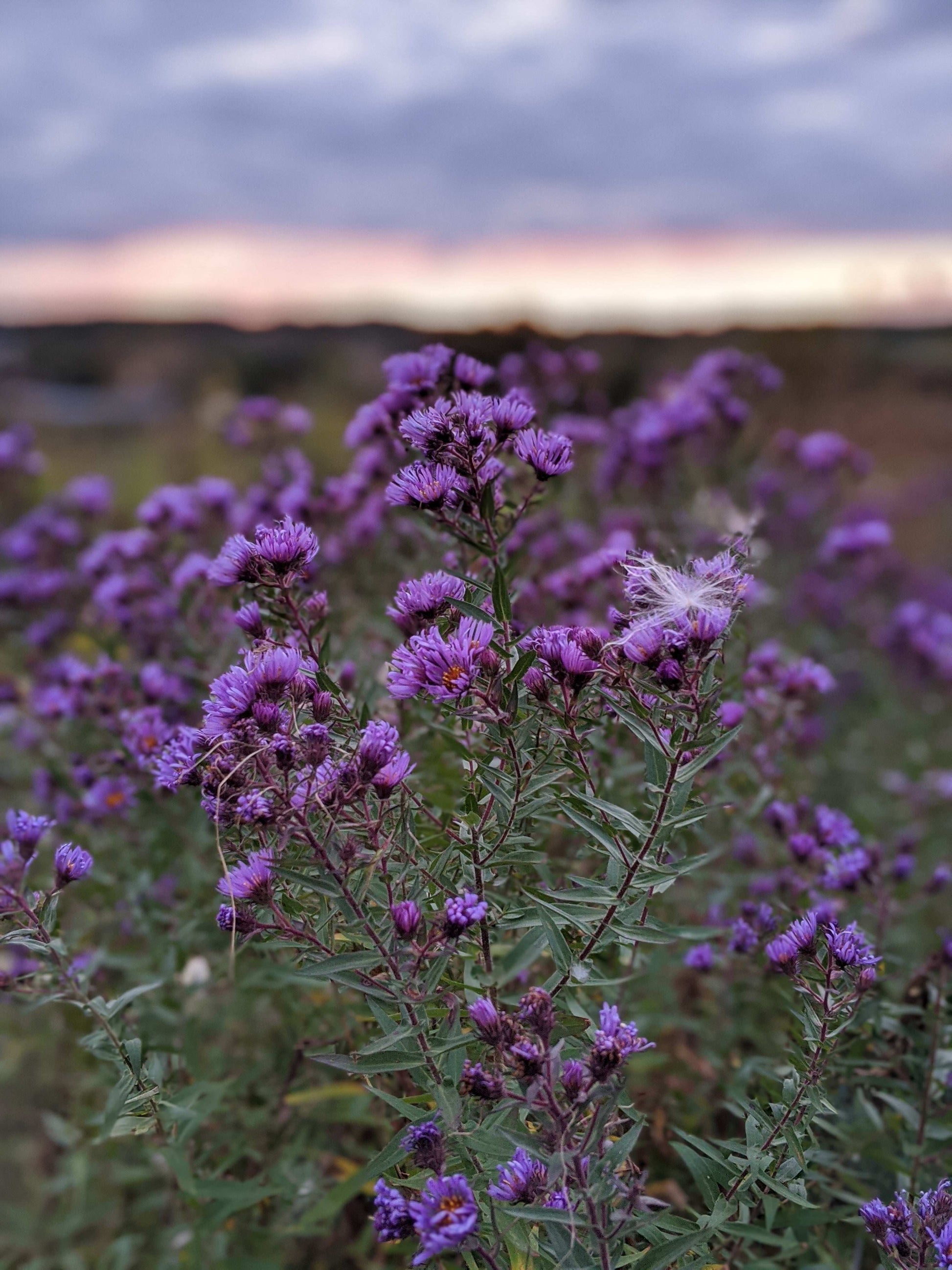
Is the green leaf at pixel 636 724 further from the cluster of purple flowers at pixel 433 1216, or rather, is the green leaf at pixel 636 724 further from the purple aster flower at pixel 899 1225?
the purple aster flower at pixel 899 1225

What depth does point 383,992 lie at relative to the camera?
144 cm

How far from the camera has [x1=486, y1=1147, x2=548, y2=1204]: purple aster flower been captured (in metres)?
1.32


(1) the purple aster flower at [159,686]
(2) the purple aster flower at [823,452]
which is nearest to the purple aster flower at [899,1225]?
(1) the purple aster flower at [159,686]

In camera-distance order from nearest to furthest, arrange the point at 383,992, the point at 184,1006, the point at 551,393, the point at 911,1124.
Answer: the point at 383,992 → the point at 911,1124 → the point at 184,1006 → the point at 551,393

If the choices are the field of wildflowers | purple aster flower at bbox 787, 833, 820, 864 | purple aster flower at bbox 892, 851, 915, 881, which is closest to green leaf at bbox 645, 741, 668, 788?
the field of wildflowers

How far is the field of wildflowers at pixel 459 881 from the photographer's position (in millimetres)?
1431

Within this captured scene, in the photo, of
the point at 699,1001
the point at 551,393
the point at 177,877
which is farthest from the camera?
the point at 551,393

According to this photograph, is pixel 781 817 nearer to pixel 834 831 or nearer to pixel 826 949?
pixel 834 831

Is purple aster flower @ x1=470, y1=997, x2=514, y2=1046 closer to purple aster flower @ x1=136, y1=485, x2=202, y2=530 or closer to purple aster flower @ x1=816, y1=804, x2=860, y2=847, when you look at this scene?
purple aster flower @ x1=816, y1=804, x2=860, y2=847

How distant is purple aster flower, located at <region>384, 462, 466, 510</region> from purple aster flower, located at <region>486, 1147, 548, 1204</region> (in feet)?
3.09

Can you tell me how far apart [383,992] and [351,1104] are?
3.83 ft

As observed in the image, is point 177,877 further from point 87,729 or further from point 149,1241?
point 149,1241

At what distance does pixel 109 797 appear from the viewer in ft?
8.97

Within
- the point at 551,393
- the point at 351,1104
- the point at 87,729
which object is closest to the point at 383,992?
the point at 351,1104
